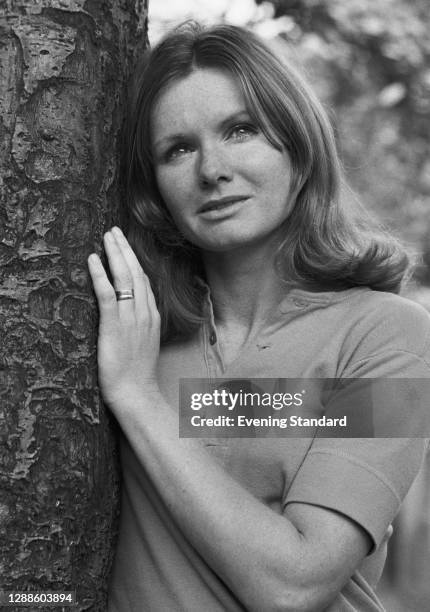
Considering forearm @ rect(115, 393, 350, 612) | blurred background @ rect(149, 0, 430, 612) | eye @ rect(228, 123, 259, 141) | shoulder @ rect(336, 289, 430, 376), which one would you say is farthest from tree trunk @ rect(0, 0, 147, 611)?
blurred background @ rect(149, 0, 430, 612)

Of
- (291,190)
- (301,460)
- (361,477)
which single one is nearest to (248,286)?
(291,190)

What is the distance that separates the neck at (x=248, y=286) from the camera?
1.96 m

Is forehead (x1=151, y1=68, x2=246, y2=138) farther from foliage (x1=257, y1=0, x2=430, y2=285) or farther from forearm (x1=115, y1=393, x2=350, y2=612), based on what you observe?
foliage (x1=257, y1=0, x2=430, y2=285)

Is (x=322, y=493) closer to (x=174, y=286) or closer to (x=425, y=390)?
(x=425, y=390)

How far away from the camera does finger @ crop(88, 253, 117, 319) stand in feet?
5.59

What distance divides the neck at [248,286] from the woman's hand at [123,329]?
24cm

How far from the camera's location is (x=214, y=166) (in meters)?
1.79

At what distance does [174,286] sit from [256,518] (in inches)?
25.3

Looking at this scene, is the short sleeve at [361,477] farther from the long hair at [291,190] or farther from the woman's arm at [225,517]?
the long hair at [291,190]

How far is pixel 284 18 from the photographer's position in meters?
4.69

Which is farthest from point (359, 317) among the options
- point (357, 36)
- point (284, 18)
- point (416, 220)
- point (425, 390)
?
point (416, 220)

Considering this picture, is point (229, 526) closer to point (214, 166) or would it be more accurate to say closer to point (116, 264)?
point (116, 264)

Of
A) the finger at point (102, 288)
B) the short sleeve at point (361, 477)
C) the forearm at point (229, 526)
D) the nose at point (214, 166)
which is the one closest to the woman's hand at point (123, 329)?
the finger at point (102, 288)

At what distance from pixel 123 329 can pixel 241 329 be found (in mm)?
330
